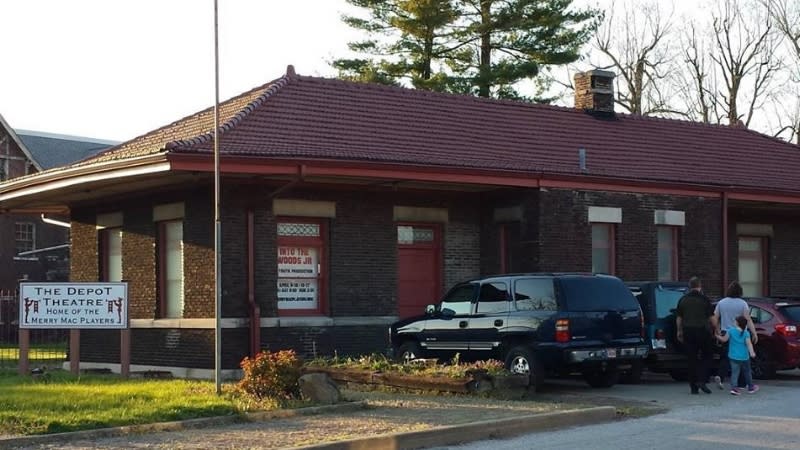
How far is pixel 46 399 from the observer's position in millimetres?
14508

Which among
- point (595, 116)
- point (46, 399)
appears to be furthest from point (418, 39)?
point (46, 399)

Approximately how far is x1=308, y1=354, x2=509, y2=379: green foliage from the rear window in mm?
1463

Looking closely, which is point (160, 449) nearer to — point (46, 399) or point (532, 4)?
point (46, 399)

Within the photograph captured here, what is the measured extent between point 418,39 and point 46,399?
3088 cm

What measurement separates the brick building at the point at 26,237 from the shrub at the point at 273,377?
32.5m

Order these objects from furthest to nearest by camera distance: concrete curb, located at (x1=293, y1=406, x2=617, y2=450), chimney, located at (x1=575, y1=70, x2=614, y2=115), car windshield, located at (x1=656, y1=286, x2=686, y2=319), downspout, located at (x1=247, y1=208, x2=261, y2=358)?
chimney, located at (x1=575, y1=70, x2=614, y2=115) < downspout, located at (x1=247, y1=208, x2=261, y2=358) < car windshield, located at (x1=656, y1=286, x2=686, y2=319) < concrete curb, located at (x1=293, y1=406, x2=617, y2=450)

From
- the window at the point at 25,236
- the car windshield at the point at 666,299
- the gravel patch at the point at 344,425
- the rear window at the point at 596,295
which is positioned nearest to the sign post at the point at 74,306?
the gravel patch at the point at 344,425

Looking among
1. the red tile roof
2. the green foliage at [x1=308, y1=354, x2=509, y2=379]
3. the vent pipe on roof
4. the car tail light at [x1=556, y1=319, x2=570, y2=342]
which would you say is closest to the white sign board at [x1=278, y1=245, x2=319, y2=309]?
the red tile roof

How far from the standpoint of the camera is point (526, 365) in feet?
53.6

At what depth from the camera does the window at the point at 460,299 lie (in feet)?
58.3

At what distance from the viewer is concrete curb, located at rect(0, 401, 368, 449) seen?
38.2ft

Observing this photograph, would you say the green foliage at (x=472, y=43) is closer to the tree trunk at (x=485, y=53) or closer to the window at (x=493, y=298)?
the tree trunk at (x=485, y=53)

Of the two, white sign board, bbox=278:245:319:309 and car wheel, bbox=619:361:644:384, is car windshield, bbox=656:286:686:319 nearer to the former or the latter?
car wheel, bbox=619:361:644:384

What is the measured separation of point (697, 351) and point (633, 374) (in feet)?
5.54
